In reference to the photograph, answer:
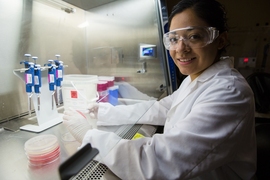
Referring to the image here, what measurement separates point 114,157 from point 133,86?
0.98 meters

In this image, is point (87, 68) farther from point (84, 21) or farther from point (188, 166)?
point (188, 166)

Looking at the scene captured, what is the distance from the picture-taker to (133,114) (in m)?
1.06

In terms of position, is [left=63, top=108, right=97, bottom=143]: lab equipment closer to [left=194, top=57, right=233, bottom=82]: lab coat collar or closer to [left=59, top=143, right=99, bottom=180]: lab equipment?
[left=59, top=143, right=99, bottom=180]: lab equipment

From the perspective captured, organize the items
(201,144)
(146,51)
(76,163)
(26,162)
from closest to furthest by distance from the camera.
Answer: (76,163)
(201,144)
(26,162)
(146,51)

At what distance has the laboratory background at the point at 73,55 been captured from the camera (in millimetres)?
955

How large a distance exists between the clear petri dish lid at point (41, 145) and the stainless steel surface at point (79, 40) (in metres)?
0.49

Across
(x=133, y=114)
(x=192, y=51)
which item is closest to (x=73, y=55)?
(x=133, y=114)

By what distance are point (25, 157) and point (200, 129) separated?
0.75 meters

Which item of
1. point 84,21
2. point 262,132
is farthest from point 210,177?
point 84,21

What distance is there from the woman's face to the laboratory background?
26cm

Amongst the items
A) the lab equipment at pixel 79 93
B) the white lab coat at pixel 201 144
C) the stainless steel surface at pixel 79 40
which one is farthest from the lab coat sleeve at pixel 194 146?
the stainless steel surface at pixel 79 40

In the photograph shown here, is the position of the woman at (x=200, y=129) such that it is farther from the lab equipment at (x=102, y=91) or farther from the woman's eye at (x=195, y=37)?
the lab equipment at (x=102, y=91)

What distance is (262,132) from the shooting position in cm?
121

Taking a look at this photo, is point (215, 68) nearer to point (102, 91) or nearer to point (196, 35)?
point (196, 35)
